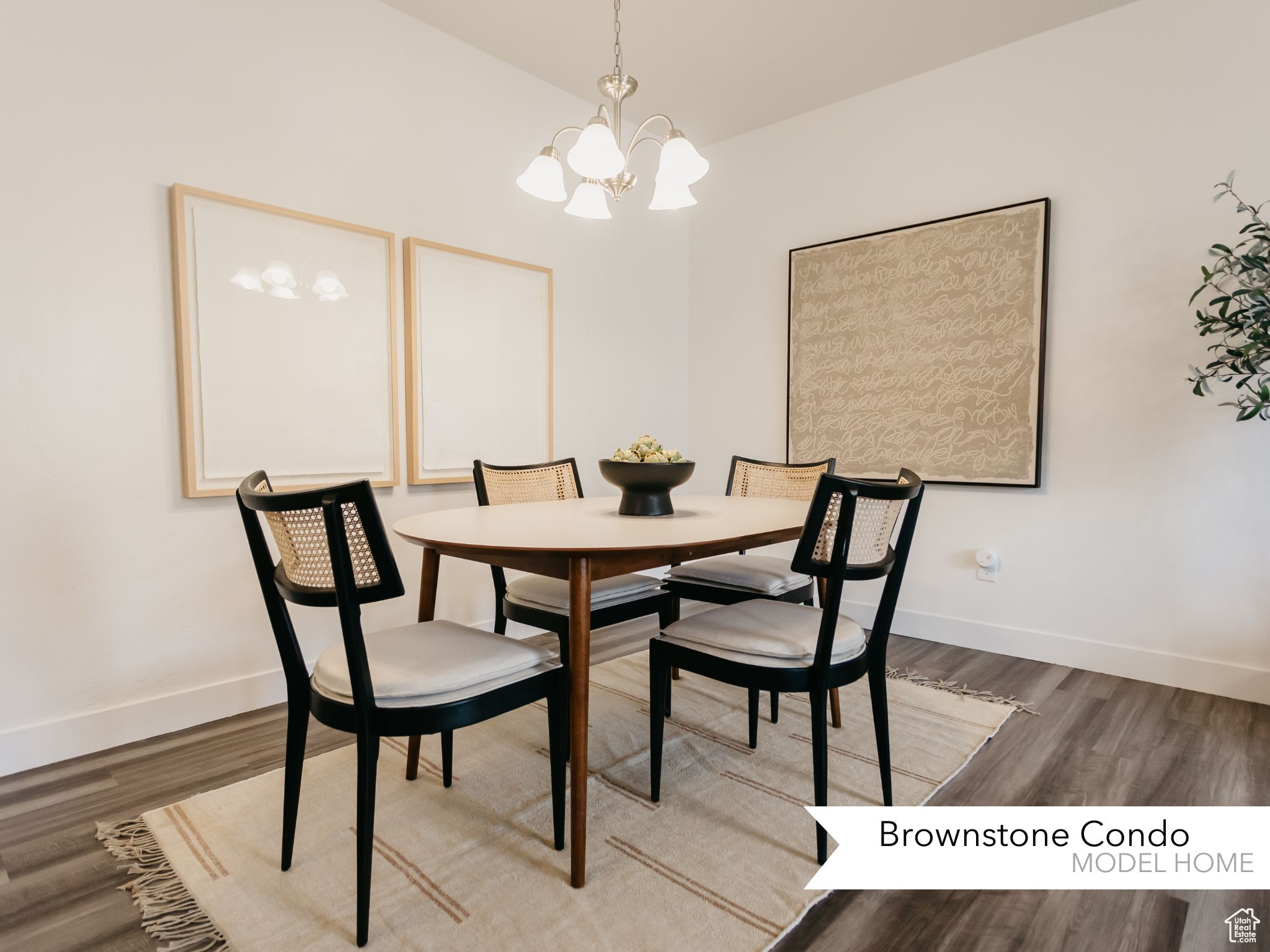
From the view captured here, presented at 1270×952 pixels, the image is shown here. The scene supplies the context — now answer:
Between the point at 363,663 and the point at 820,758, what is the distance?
1014 mm

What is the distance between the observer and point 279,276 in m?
2.50

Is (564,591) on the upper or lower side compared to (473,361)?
lower

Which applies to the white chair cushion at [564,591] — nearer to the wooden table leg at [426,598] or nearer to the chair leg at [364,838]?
the wooden table leg at [426,598]

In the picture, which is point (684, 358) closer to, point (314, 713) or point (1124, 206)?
point (1124, 206)

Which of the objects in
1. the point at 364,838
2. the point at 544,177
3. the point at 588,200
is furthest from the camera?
the point at 588,200

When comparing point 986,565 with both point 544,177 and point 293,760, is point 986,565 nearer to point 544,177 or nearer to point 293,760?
point 544,177

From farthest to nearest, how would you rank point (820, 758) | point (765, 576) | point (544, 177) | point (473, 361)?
point (473, 361)
point (765, 576)
point (544, 177)
point (820, 758)

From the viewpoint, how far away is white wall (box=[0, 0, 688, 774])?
6.61ft

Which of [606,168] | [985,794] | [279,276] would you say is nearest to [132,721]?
[279,276]

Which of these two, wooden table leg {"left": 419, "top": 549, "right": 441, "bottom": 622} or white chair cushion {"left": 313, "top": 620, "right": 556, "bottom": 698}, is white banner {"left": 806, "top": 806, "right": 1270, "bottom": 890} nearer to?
white chair cushion {"left": 313, "top": 620, "right": 556, "bottom": 698}

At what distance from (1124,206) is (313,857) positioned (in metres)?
3.57

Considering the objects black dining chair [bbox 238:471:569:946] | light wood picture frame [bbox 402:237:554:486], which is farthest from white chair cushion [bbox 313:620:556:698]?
light wood picture frame [bbox 402:237:554:486]

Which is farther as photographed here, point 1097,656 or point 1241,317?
point 1097,656

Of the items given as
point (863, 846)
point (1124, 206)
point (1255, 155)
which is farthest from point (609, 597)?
point (1255, 155)
